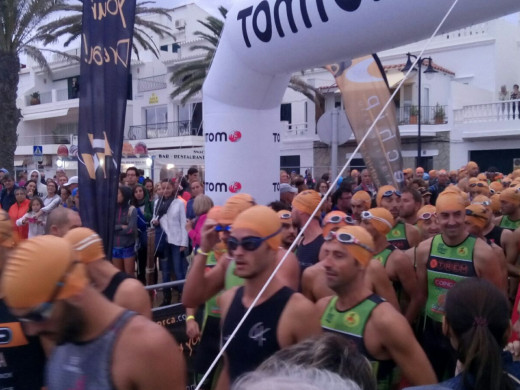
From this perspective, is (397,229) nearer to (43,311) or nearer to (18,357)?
(18,357)

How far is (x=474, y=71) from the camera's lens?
1043 inches

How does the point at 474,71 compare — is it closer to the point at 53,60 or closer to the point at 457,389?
the point at 457,389

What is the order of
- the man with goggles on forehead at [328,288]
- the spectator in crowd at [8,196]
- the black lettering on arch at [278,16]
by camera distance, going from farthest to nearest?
the spectator in crowd at [8,196] → the black lettering on arch at [278,16] → the man with goggles on forehead at [328,288]

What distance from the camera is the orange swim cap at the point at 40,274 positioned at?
1875mm

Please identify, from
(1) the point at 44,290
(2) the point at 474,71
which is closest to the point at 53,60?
(2) the point at 474,71

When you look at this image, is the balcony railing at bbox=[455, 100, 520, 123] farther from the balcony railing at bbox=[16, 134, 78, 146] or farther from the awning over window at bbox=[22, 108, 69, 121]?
the awning over window at bbox=[22, 108, 69, 121]

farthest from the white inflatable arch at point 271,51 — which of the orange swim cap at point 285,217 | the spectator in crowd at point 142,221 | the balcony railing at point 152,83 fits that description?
the balcony railing at point 152,83

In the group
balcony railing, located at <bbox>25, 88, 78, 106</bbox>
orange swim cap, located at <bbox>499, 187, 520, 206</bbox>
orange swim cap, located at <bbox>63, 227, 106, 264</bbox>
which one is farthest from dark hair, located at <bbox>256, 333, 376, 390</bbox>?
balcony railing, located at <bbox>25, 88, 78, 106</bbox>

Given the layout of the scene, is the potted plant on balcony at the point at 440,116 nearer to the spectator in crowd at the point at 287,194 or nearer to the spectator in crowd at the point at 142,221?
the spectator in crowd at the point at 287,194

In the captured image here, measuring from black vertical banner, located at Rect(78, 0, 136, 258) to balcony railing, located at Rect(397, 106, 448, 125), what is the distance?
2189 centimetres

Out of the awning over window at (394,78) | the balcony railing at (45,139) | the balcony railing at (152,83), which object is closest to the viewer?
the awning over window at (394,78)

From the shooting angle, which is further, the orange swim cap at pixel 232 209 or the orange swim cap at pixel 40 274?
the orange swim cap at pixel 232 209

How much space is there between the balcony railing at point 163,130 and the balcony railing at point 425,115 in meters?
12.5

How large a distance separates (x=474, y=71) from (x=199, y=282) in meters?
26.2
